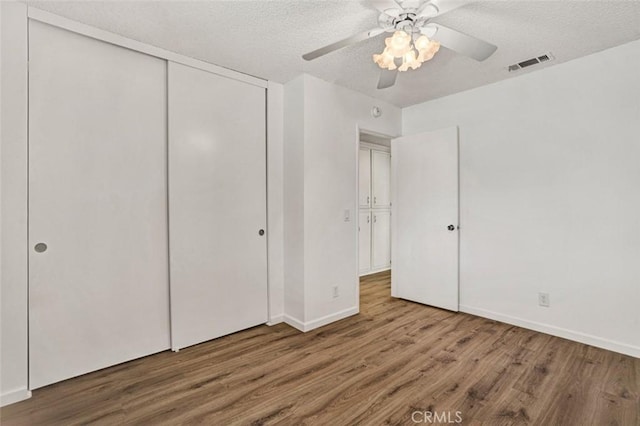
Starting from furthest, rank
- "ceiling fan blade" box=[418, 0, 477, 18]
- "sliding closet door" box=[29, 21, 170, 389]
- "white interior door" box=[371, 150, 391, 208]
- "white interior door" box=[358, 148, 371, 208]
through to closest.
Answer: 1. "white interior door" box=[371, 150, 391, 208]
2. "white interior door" box=[358, 148, 371, 208]
3. "sliding closet door" box=[29, 21, 170, 389]
4. "ceiling fan blade" box=[418, 0, 477, 18]

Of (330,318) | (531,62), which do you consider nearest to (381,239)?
(330,318)

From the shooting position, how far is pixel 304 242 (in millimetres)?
3002

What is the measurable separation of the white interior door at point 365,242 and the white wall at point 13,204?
13.6ft

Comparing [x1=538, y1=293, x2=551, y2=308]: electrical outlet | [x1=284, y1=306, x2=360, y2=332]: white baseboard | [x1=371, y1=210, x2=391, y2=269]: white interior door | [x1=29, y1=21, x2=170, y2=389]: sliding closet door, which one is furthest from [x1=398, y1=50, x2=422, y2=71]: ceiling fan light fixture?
[x1=371, y1=210, x2=391, y2=269]: white interior door

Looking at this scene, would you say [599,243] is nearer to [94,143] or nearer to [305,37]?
[305,37]

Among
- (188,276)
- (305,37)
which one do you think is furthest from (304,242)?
(305,37)

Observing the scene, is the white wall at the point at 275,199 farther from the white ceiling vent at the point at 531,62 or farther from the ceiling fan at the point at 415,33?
the white ceiling vent at the point at 531,62

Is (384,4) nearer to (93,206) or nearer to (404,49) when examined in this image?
(404,49)

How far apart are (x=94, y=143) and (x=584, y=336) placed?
419 cm

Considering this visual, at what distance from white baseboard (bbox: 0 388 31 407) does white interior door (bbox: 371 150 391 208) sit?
4.61 metres

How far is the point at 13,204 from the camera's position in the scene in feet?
6.32

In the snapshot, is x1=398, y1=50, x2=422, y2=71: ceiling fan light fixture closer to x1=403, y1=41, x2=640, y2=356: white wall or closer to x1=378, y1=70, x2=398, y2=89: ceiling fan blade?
x1=378, y1=70, x2=398, y2=89: ceiling fan blade

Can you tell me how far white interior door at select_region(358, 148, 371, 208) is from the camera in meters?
5.19

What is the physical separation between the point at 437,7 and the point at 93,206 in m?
2.56
